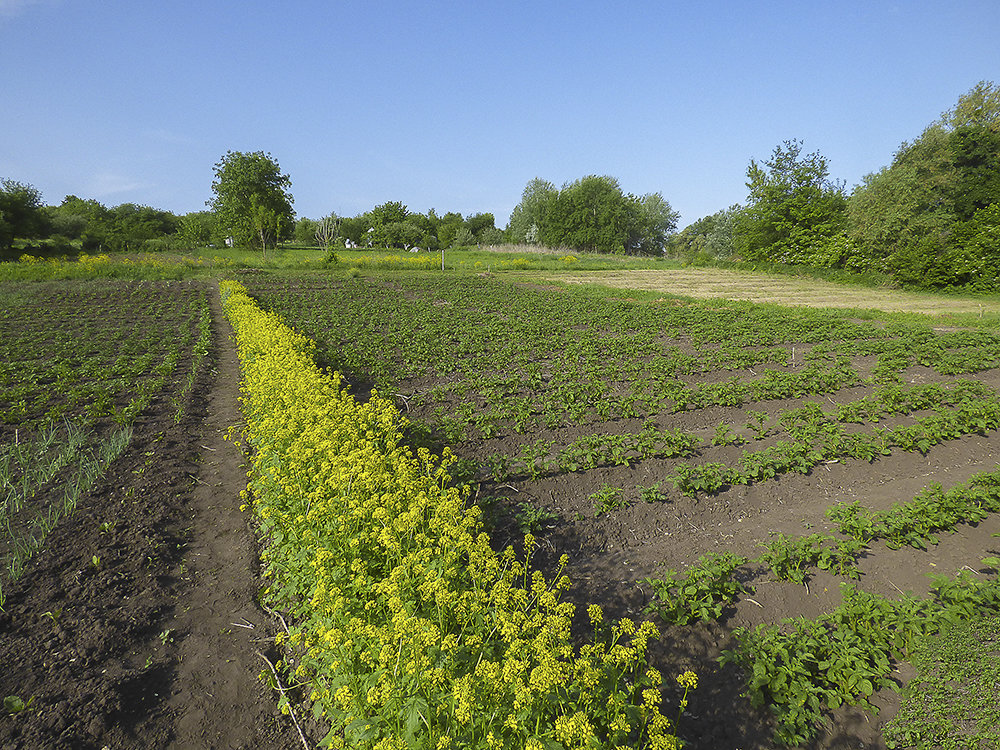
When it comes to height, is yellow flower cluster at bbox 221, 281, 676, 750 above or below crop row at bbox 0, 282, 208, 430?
above

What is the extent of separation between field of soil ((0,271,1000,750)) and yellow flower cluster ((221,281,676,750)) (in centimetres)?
43

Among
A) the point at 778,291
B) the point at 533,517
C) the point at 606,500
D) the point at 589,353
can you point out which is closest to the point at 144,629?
the point at 533,517

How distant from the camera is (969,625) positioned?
11.3 ft

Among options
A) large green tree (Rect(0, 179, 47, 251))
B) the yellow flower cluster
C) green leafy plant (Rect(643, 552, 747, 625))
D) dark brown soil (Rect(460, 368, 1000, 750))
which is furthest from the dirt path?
large green tree (Rect(0, 179, 47, 251))

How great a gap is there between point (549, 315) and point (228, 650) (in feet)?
50.5

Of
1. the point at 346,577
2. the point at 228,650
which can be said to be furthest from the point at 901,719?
the point at 228,650

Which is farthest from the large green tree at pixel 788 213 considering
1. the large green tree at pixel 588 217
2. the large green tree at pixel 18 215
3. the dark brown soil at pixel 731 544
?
the large green tree at pixel 18 215

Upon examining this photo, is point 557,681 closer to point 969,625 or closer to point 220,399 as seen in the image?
point 969,625

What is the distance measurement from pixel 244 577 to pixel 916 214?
41662 millimetres

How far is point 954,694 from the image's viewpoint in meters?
3.02

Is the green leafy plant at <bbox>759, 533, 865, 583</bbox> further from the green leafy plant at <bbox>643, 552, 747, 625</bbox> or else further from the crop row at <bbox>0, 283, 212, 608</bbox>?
the crop row at <bbox>0, 283, 212, 608</bbox>

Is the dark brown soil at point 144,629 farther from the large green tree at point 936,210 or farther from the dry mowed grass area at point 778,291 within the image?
the large green tree at point 936,210

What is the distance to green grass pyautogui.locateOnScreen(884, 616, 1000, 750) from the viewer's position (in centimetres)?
278

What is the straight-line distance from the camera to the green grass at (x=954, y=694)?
2779mm
